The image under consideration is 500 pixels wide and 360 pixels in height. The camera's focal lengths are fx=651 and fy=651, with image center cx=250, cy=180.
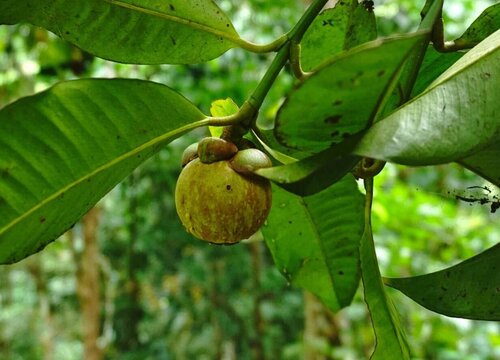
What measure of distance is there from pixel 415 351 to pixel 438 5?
2615 millimetres

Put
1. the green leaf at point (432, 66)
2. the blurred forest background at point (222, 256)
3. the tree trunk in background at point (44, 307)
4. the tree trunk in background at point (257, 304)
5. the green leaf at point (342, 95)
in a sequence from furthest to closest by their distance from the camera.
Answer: the tree trunk in background at point (257, 304) → the tree trunk in background at point (44, 307) → the blurred forest background at point (222, 256) → the green leaf at point (432, 66) → the green leaf at point (342, 95)

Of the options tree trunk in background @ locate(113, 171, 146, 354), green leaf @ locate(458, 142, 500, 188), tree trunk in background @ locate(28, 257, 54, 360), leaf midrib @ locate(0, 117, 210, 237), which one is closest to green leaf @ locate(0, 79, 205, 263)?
leaf midrib @ locate(0, 117, 210, 237)

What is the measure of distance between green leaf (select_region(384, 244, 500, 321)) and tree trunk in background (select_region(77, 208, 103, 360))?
2.68 m

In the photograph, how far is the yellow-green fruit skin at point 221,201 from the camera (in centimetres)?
53

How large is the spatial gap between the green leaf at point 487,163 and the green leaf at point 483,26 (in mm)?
107

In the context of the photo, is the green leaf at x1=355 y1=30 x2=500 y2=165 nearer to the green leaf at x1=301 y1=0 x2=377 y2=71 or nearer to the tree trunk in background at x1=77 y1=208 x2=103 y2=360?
the green leaf at x1=301 y1=0 x2=377 y2=71

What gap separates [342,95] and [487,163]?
0.24 metres

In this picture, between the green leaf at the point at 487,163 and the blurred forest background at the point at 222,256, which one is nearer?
the green leaf at the point at 487,163

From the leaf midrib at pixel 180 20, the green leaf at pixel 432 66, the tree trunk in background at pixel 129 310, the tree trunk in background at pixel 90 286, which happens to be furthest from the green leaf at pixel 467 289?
the tree trunk in background at pixel 129 310

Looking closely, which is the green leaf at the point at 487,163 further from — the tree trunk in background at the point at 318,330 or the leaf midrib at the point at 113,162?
the tree trunk in background at the point at 318,330

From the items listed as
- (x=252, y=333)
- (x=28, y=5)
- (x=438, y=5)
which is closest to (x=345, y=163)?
(x=438, y=5)

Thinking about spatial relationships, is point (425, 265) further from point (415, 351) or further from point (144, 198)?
point (144, 198)

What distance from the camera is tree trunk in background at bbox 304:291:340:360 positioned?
8.30 feet

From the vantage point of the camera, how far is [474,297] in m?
0.57
